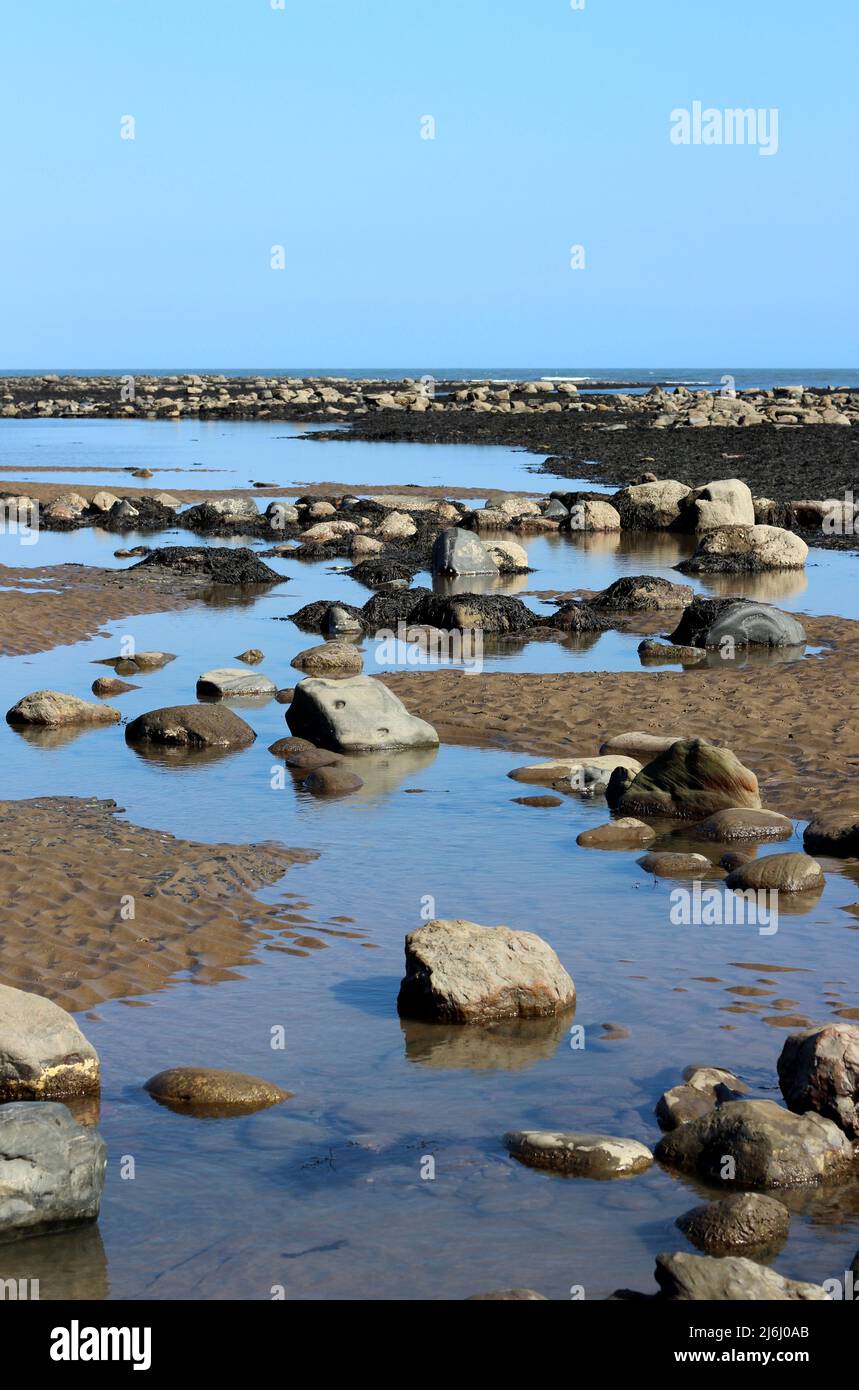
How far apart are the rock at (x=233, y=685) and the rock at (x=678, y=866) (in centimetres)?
712

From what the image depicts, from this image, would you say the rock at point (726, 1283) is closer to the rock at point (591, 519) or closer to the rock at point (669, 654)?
the rock at point (669, 654)

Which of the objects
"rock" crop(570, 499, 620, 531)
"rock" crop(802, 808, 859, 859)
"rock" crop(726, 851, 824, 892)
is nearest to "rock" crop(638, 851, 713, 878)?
"rock" crop(726, 851, 824, 892)

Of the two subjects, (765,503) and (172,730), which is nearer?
(172,730)

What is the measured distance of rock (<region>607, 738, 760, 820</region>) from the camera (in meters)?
12.9

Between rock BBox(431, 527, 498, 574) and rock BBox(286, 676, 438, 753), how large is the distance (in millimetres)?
13245

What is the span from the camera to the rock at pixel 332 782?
13.7 metres

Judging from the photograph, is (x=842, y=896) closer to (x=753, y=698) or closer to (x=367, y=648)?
(x=753, y=698)

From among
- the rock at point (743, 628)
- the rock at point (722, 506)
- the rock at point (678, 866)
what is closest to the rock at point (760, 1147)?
the rock at point (678, 866)

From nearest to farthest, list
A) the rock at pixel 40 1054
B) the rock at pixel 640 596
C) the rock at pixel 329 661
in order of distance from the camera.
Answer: the rock at pixel 40 1054 → the rock at pixel 329 661 → the rock at pixel 640 596

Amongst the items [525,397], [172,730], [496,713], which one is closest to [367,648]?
[496,713]

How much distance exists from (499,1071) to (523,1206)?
1472 mm

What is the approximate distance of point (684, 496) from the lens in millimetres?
36625

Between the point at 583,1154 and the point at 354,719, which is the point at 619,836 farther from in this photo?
the point at 583,1154

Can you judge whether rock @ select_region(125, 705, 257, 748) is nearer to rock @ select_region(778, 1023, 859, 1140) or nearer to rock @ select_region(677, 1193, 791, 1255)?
rock @ select_region(778, 1023, 859, 1140)
